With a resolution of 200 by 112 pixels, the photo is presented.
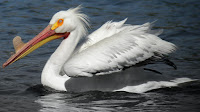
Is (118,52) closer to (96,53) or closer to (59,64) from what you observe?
(96,53)

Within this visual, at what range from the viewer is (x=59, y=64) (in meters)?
5.51

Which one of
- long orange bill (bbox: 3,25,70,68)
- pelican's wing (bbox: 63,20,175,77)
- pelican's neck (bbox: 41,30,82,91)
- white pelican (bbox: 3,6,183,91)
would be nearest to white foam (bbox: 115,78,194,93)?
white pelican (bbox: 3,6,183,91)

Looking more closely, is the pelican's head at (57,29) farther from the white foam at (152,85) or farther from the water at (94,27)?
the white foam at (152,85)

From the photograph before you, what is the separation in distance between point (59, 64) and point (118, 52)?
2.85 feet

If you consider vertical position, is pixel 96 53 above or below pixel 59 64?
above

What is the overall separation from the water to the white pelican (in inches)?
6.2

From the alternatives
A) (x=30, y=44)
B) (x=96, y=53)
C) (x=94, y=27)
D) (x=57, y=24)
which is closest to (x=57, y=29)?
(x=57, y=24)

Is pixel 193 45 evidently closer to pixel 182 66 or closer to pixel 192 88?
pixel 182 66

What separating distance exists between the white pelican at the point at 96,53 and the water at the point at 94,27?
16cm

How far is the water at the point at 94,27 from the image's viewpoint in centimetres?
490

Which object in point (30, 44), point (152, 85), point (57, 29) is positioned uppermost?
point (57, 29)

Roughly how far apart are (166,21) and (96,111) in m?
5.04

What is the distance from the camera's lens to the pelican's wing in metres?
4.96

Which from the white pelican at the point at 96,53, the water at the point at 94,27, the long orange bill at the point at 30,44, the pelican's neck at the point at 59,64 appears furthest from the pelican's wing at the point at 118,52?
the long orange bill at the point at 30,44
